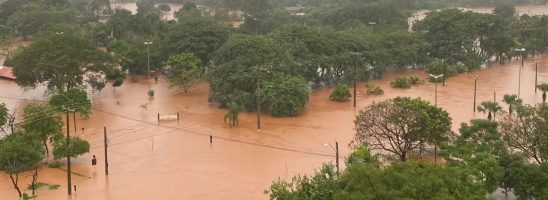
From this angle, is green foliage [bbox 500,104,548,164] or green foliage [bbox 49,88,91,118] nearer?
green foliage [bbox 500,104,548,164]

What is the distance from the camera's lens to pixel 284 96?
38531 mm

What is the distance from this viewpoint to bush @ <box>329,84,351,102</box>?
43094 mm

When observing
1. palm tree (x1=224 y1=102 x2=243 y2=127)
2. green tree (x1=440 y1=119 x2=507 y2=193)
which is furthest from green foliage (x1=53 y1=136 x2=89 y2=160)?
green tree (x1=440 y1=119 x2=507 y2=193)

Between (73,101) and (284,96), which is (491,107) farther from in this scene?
(73,101)

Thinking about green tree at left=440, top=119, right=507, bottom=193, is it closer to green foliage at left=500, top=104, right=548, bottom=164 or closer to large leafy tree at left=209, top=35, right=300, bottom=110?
green foliage at left=500, top=104, right=548, bottom=164

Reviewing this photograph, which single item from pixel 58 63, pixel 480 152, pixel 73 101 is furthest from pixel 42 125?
pixel 480 152

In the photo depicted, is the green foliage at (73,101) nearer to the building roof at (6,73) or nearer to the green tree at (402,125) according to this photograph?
the building roof at (6,73)

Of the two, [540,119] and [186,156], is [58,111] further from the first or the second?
[540,119]

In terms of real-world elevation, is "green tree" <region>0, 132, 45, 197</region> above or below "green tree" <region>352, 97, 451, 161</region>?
below

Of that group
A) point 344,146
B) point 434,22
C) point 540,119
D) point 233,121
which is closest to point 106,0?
point 434,22

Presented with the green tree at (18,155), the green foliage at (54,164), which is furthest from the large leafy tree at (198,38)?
the green tree at (18,155)

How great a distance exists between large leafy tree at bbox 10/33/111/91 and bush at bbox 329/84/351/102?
1475 cm

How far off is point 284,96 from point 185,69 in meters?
10.3

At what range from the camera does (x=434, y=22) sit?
5525cm
